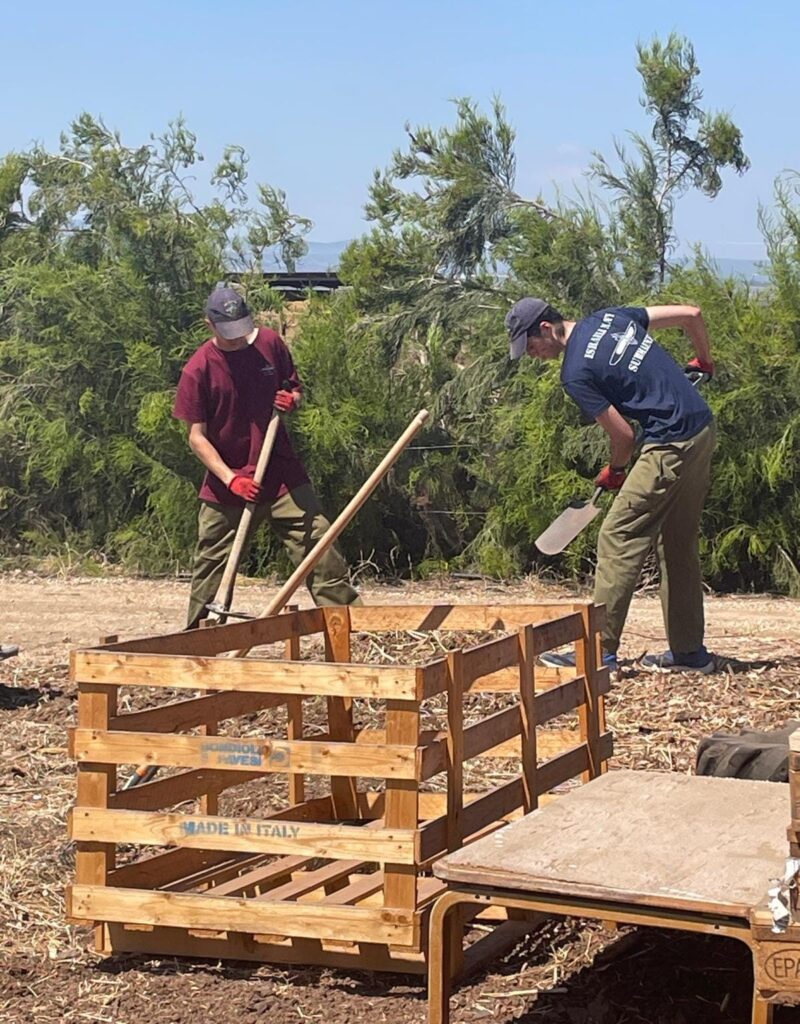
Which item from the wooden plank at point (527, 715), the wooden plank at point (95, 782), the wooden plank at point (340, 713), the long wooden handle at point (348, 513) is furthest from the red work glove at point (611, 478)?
the wooden plank at point (95, 782)

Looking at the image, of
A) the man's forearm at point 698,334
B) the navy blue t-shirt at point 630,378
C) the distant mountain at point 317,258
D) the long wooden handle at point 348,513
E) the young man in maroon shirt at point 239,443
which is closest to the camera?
the long wooden handle at point 348,513

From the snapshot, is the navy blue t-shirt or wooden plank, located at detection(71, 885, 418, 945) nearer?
wooden plank, located at detection(71, 885, 418, 945)

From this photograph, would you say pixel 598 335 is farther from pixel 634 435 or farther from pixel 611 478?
pixel 611 478

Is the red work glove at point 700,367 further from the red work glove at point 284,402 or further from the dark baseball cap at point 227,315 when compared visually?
the dark baseball cap at point 227,315

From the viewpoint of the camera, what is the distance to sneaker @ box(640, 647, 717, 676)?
7.94 metres

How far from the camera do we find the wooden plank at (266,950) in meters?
4.48

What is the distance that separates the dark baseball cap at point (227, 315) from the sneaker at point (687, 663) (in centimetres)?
269

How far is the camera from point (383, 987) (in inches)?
176

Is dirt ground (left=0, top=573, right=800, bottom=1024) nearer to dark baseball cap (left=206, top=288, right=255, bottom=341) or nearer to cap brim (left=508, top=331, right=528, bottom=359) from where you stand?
cap brim (left=508, top=331, right=528, bottom=359)

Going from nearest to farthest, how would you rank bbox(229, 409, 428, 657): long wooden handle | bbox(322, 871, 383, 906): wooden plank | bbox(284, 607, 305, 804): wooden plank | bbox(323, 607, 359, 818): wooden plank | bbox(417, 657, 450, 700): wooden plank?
bbox(417, 657, 450, 700): wooden plank → bbox(322, 871, 383, 906): wooden plank → bbox(284, 607, 305, 804): wooden plank → bbox(323, 607, 359, 818): wooden plank → bbox(229, 409, 428, 657): long wooden handle

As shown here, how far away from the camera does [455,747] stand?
4.46 metres

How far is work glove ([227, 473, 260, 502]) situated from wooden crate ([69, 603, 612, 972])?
273 centimetres

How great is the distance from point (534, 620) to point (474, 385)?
6.03 m

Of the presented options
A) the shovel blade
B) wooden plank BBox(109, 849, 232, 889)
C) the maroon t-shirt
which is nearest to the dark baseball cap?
the maroon t-shirt
